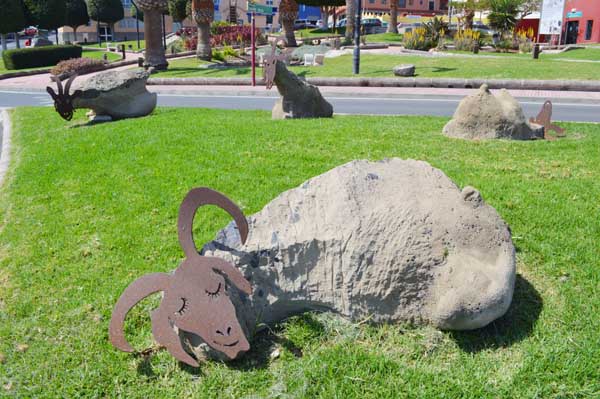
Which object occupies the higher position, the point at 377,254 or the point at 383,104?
the point at 377,254

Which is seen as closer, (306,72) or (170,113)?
(170,113)

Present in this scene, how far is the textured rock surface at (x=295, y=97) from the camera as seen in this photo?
1018 cm

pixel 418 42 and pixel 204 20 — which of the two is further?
pixel 418 42

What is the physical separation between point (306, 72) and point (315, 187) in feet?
60.1

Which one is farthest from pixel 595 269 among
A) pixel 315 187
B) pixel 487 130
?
pixel 487 130

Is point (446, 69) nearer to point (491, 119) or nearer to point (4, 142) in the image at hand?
point (491, 119)

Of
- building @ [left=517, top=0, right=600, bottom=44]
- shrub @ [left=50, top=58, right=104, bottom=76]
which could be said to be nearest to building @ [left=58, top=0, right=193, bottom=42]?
shrub @ [left=50, top=58, right=104, bottom=76]

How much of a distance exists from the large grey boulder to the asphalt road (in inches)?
363

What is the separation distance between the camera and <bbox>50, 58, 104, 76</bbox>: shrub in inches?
978

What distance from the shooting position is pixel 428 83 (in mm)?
17906

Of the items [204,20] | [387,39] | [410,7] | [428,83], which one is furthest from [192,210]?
[410,7]

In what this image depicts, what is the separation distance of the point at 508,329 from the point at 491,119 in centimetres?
519

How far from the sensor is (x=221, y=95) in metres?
17.7

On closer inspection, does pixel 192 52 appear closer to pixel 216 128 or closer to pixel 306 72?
pixel 306 72
